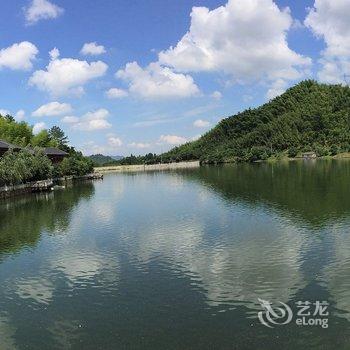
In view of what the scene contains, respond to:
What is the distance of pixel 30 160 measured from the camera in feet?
242

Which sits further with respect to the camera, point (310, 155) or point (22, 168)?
point (310, 155)

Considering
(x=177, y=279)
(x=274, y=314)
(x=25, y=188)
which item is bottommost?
(x=274, y=314)

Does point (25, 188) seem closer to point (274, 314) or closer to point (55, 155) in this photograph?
point (55, 155)

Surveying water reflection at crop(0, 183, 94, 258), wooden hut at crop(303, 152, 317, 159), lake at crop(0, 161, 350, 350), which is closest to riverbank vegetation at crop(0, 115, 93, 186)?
water reflection at crop(0, 183, 94, 258)

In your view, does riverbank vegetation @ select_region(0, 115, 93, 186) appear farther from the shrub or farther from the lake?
the lake

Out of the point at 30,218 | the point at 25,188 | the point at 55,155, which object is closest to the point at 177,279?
the point at 30,218

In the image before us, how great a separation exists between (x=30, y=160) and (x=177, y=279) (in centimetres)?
5818

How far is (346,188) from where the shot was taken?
52188 millimetres

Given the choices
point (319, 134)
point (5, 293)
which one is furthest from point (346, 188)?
point (319, 134)

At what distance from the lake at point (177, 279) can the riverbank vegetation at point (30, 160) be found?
89.0ft

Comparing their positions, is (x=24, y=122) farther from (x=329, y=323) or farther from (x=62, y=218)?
(x=329, y=323)

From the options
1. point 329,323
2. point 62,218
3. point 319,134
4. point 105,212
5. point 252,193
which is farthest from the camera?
point 319,134

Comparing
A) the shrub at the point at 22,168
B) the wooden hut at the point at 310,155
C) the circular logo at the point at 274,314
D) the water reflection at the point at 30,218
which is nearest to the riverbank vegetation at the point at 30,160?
the shrub at the point at 22,168

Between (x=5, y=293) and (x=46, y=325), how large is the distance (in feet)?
16.2
